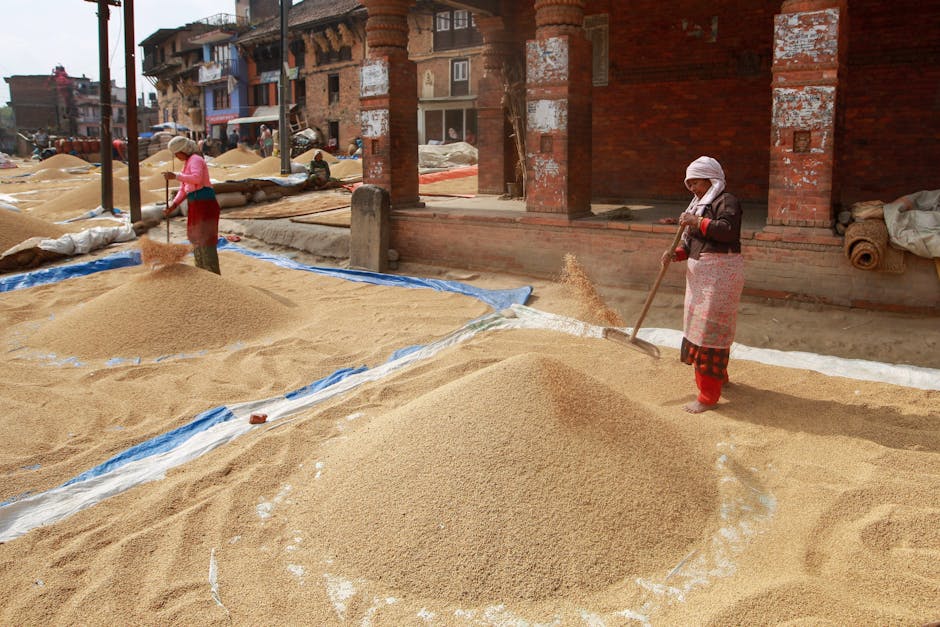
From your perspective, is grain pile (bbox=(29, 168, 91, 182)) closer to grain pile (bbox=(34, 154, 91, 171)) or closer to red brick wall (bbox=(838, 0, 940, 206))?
grain pile (bbox=(34, 154, 91, 171))

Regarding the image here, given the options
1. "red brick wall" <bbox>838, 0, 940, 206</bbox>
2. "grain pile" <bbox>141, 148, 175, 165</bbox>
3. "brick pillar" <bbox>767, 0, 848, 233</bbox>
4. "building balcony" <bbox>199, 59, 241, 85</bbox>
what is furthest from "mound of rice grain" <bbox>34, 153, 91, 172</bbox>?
"brick pillar" <bbox>767, 0, 848, 233</bbox>

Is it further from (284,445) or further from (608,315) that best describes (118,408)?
(608,315)

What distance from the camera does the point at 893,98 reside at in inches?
314

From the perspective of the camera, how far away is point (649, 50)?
9703 mm

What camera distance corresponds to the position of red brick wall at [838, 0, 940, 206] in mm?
7754

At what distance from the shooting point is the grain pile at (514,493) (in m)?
2.64

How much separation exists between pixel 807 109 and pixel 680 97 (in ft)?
13.2

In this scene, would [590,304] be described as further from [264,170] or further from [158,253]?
[264,170]

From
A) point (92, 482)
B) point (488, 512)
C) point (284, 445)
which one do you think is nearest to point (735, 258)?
point (488, 512)

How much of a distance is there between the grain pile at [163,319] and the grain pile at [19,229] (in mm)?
4020

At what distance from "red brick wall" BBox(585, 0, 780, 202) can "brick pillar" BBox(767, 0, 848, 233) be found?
3312 millimetres

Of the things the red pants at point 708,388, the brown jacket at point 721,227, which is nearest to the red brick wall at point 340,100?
the brown jacket at point 721,227

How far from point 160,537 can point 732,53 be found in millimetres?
8719

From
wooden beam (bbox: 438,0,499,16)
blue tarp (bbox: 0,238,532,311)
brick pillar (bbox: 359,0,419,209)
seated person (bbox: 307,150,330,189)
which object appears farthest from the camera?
seated person (bbox: 307,150,330,189)
